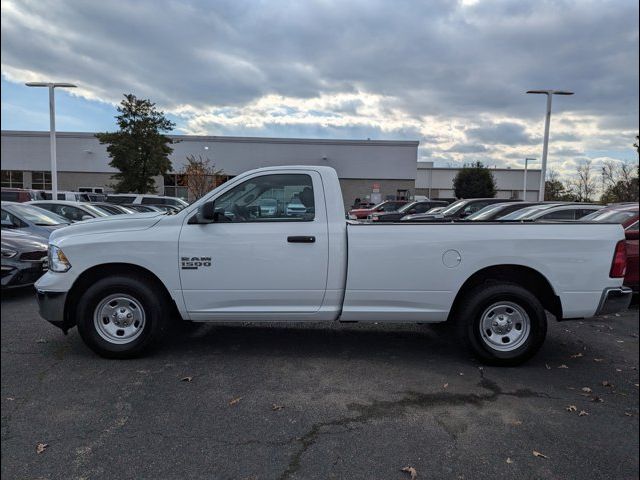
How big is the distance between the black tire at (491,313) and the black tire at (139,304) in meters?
3.00

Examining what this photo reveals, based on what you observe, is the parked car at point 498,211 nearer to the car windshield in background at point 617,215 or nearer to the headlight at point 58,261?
the car windshield in background at point 617,215

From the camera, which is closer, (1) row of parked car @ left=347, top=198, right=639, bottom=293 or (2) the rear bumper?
(2) the rear bumper

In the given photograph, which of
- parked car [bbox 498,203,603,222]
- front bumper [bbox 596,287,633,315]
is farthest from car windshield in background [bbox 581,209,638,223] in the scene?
front bumper [bbox 596,287,633,315]

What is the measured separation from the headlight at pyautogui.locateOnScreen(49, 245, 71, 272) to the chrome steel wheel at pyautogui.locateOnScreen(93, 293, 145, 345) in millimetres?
530

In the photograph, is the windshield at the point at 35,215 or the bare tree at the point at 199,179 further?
the bare tree at the point at 199,179

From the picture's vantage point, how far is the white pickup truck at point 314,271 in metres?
4.48

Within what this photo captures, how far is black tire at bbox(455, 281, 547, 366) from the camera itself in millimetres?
4512

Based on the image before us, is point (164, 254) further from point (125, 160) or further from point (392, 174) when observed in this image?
A: point (392, 174)

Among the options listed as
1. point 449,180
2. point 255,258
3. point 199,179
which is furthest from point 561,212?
point 449,180

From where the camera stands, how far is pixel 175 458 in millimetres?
2930

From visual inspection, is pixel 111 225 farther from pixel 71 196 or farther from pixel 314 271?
pixel 71 196

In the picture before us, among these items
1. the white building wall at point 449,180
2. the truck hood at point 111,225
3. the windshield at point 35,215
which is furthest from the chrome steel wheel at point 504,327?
the white building wall at point 449,180

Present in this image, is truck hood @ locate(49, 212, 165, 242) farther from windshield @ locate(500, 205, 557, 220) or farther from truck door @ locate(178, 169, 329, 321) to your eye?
windshield @ locate(500, 205, 557, 220)

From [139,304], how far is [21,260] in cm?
348
